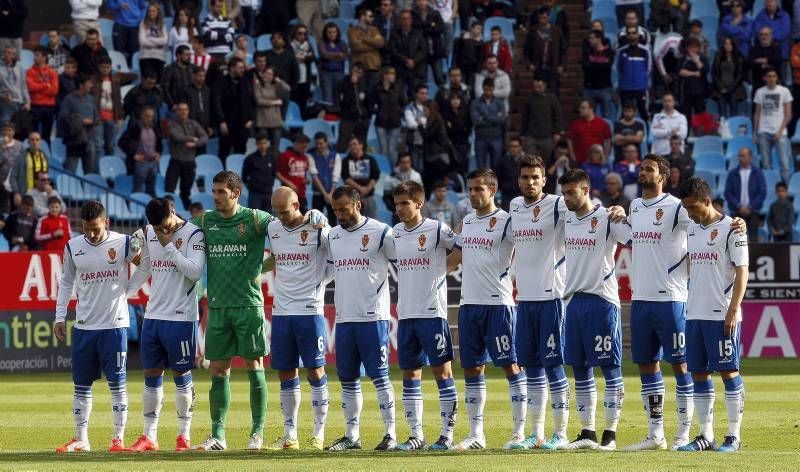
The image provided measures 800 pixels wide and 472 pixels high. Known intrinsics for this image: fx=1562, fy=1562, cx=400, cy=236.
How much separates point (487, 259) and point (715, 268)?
6.71ft

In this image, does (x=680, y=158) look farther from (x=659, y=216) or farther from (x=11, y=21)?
(x=659, y=216)

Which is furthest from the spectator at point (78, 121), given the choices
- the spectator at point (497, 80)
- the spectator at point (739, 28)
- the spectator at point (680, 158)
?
the spectator at point (739, 28)

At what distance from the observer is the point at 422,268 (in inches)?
563

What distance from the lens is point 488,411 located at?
18.1 m

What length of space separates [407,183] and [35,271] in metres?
11.3

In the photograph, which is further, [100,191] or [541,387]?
[100,191]

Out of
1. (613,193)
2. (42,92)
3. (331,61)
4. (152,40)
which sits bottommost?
(613,193)

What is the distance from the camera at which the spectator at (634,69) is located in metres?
29.6

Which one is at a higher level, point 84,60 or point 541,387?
point 84,60

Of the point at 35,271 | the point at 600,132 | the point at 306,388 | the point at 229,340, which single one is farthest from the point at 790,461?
the point at 600,132

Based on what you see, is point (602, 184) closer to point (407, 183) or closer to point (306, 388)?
point (306, 388)

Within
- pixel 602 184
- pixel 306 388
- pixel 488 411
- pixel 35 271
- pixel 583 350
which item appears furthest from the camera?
pixel 602 184

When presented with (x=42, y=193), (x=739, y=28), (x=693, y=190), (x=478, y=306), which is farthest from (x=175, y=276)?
(x=739, y=28)

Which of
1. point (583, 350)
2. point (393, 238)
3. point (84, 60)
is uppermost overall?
point (84, 60)
